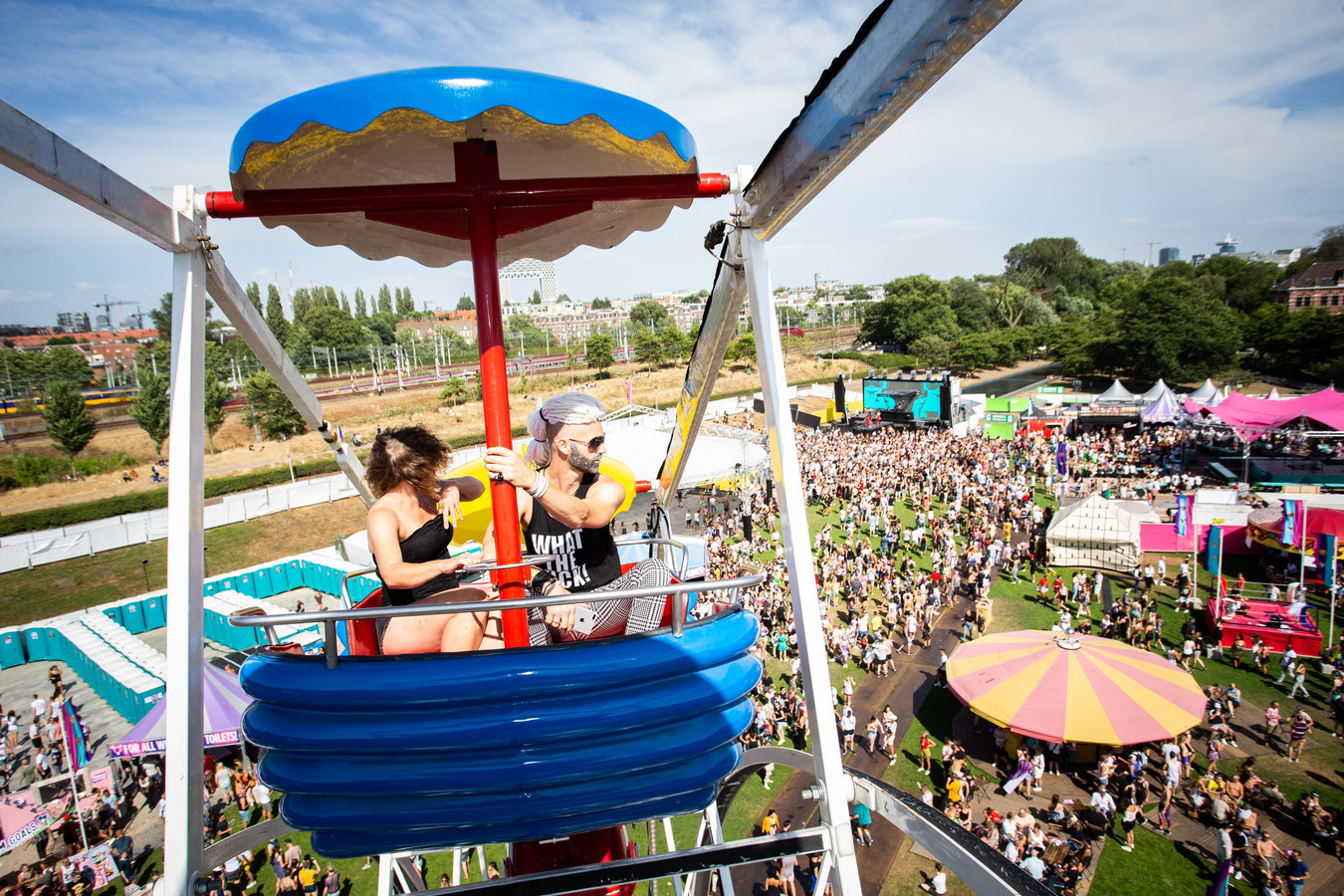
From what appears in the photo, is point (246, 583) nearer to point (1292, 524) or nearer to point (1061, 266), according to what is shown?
point (1292, 524)

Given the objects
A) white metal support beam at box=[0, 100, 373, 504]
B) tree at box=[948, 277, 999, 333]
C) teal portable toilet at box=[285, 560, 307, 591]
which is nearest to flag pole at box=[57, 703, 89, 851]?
teal portable toilet at box=[285, 560, 307, 591]

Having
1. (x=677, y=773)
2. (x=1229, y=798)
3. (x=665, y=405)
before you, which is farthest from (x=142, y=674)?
(x=665, y=405)

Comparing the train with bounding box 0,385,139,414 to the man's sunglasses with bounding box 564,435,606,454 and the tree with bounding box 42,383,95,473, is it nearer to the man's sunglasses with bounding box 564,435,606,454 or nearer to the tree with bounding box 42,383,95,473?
the tree with bounding box 42,383,95,473

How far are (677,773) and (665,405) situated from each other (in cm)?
4268

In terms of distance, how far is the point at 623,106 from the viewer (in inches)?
90.0

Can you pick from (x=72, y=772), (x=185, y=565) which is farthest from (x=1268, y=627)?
(x=72, y=772)

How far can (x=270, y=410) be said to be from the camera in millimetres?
→ 34219

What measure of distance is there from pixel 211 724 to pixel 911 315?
7047 centimetres

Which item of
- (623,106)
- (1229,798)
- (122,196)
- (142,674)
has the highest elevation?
(623,106)

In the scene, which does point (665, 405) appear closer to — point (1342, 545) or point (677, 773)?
point (1342, 545)

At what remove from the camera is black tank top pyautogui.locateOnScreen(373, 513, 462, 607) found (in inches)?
120

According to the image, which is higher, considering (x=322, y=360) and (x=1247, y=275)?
(x=1247, y=275)

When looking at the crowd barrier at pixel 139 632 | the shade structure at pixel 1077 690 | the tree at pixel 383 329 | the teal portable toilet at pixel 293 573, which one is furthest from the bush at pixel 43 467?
the shade structure at pixel 1077 690

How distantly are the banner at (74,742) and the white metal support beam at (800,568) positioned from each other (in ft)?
43.4
